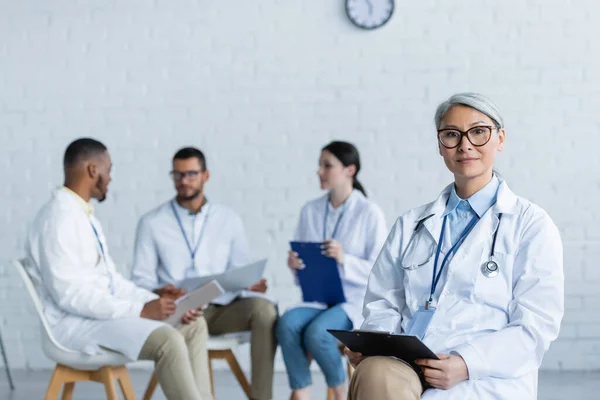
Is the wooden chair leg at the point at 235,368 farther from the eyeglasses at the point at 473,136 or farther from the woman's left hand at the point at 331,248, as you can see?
the eyeglasses at the point at 473,136

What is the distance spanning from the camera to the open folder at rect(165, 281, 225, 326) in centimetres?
374

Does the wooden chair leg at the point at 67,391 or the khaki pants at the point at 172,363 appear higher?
the khaki pants at the point at 172,363

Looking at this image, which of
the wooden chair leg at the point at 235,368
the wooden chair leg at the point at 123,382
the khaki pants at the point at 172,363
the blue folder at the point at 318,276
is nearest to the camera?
the khaki pants at the point at 172,363

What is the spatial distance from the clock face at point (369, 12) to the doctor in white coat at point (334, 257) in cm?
122

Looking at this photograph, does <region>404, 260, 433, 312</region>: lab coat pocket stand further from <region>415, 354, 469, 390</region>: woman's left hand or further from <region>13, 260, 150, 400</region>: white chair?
<region>13, 260, 150, 400</region>: white chair

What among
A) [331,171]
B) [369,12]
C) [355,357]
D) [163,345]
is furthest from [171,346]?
[369,12]

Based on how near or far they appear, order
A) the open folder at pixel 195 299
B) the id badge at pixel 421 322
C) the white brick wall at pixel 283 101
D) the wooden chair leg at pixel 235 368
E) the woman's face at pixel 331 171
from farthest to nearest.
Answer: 1. the white brick wall at pixel 283 101
2. the woman's face at pixel 331 171
3. the wooden chair leg at pixel 235 368
4. the open folder at pixel 195 299
5. the id badge at pixel 421 322

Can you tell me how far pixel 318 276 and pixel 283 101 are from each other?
163cm

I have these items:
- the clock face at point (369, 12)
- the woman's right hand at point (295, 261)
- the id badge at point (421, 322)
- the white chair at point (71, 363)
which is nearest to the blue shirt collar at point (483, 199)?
the id badge at point (421, 322)

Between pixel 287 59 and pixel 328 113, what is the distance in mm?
409

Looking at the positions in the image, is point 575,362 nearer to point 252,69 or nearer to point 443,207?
point 252,69

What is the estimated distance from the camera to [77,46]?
5477 millimetres

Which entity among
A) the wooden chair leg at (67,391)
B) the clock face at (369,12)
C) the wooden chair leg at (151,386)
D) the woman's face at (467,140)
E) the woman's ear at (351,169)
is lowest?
the wooden chair leg at (151,386)

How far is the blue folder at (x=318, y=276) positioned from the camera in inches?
154
